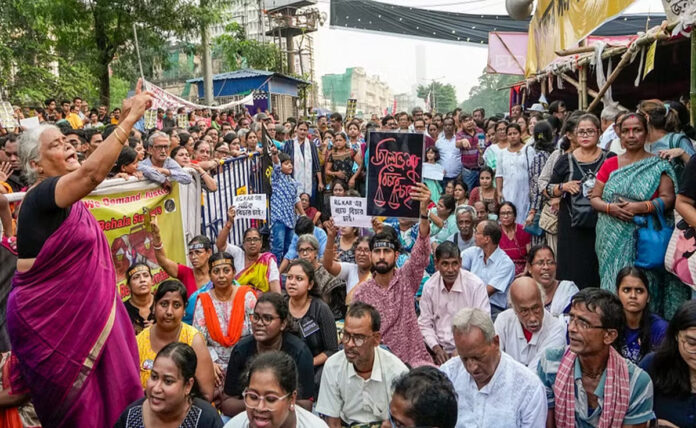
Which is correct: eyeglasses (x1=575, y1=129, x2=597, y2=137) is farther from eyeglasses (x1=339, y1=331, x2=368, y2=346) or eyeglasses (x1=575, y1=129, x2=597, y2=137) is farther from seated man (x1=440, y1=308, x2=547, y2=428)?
eyeglasses (x1=339, y1=331, x2=368, y2=346)

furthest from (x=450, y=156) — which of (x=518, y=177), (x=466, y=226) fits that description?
(x=466, y=226)

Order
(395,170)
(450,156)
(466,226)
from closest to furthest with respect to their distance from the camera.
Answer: (395,170) → (466,226) → (450,156)

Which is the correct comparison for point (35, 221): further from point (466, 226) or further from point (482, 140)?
point (482, 140)

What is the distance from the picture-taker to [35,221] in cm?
280

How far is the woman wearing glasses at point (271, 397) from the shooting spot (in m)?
2.93

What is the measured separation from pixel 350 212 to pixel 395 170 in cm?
69

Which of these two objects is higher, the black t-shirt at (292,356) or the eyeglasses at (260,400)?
the eyeglasses at (260,400)

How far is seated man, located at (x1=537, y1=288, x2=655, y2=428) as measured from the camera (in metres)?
3.13

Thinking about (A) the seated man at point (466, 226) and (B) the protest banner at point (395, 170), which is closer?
(B) the protest banner at point (395, 170)

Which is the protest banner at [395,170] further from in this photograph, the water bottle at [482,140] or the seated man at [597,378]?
the water bottle at [482,140]

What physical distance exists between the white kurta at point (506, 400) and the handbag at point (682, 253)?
1.44m

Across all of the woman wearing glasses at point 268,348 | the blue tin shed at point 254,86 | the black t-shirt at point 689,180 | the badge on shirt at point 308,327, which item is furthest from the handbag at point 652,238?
the blue tin shed at point 254,86

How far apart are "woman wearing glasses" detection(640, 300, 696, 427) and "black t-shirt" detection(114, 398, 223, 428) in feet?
7.41

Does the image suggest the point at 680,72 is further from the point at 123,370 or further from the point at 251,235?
the point at 123,370
